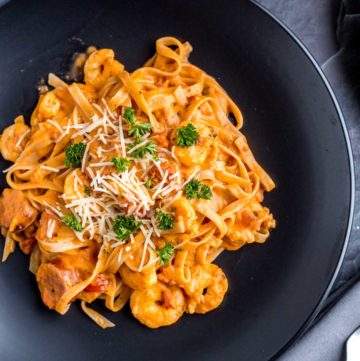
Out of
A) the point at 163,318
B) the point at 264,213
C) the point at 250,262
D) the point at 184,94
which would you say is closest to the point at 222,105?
the point at 184,94

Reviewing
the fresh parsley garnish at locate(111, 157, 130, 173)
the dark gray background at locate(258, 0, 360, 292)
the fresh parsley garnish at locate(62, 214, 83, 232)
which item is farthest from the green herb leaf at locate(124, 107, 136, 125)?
the dark gray background at locate(258, 0, 360, 292)

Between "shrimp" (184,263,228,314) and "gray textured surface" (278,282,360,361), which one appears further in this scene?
"gray textured surface" (278,282,360,361)

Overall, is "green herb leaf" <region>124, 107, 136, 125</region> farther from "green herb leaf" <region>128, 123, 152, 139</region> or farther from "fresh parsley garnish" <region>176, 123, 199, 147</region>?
"fresh parsley garnish" <region>176, 123, 199, 147</region>

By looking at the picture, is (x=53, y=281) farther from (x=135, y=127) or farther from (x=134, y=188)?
(x=135, y=127)

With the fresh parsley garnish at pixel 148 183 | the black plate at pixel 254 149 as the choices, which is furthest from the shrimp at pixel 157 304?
the fresh parsley garnish at pixel 148 183

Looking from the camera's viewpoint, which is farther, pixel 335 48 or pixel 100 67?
pixel 335 48

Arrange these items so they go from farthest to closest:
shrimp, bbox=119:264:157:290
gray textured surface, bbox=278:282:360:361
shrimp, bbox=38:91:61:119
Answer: gray textured surface, bbox=278:282:360:361
shrimp, bbox=38:91:61:119
shrimp, bbox=119:264:157:290

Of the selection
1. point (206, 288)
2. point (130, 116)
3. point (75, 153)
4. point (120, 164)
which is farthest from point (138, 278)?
point (130, 116)

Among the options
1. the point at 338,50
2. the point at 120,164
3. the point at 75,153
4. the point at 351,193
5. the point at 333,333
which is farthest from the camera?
the point at 338,50
